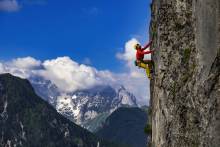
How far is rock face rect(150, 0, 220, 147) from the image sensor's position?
77.3ft

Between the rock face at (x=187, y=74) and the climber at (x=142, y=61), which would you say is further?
the climber at (x=142, y=61)

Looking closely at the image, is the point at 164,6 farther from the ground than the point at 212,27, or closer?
farther from the ground

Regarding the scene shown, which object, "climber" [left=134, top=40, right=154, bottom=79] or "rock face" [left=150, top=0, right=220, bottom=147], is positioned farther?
"climber" [left=134, top=40, right=154, bottom=79]

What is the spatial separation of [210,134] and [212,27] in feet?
18.4

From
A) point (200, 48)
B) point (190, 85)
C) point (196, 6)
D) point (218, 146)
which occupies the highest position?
point (196, 6)

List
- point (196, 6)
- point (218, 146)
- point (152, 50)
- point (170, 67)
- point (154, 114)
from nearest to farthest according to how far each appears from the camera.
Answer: point (218, 146)
point (196, 6)
point (170, 67)
point (154, 114)
point (152, 50)

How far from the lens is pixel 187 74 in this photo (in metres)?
25.8

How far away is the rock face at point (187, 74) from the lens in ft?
77.3

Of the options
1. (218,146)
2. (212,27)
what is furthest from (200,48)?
(218,146)

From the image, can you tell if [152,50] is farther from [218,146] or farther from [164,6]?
[218,146]

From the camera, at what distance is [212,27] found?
23188 millimetres

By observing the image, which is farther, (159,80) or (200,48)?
(159,80)

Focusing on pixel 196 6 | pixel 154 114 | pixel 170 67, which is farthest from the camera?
pixel 154 114

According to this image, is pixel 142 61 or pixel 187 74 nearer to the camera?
pixel 187 74
